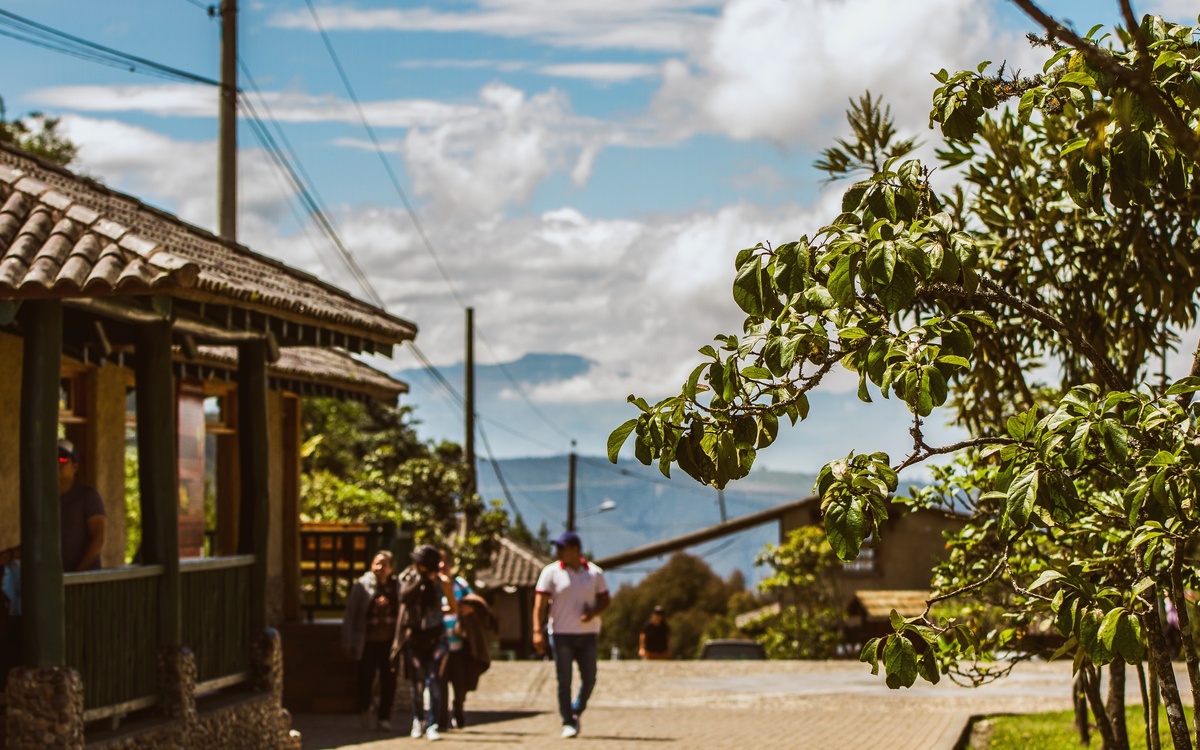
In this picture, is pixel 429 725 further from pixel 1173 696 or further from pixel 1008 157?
pixel 1173 696

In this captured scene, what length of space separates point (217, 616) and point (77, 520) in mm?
1652

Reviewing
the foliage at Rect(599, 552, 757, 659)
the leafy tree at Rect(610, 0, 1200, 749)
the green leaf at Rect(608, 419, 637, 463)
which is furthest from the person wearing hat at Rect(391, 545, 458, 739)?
the foliage at Rect(599, 552, 757, 659)

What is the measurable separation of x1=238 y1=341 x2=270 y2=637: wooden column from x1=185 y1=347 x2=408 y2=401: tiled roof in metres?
3.18

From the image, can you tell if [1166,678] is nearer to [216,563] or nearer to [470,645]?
[216,563]

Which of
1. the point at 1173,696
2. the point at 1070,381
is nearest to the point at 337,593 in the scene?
the point at 1070,381

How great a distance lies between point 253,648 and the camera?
37.0 ft

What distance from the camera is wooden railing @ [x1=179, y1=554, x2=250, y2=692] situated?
1034cm

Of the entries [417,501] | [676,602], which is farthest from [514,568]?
[417,501]

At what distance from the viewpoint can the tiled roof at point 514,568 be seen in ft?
142

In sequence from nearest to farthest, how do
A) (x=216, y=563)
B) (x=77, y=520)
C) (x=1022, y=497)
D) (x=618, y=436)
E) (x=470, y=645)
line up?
(x=1022, y=497) → (x=618, y=436) → (x=77, y=520) → (x=216, y=563) → (x=470, y=645)

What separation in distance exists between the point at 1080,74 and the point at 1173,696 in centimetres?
219

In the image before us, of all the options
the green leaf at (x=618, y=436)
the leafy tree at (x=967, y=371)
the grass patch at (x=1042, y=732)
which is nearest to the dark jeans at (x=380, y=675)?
the grass patch at (x=1042, y=732)

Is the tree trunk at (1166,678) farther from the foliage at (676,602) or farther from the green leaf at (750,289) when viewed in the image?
the foliage at (676,602)

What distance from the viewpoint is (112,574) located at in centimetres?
917
